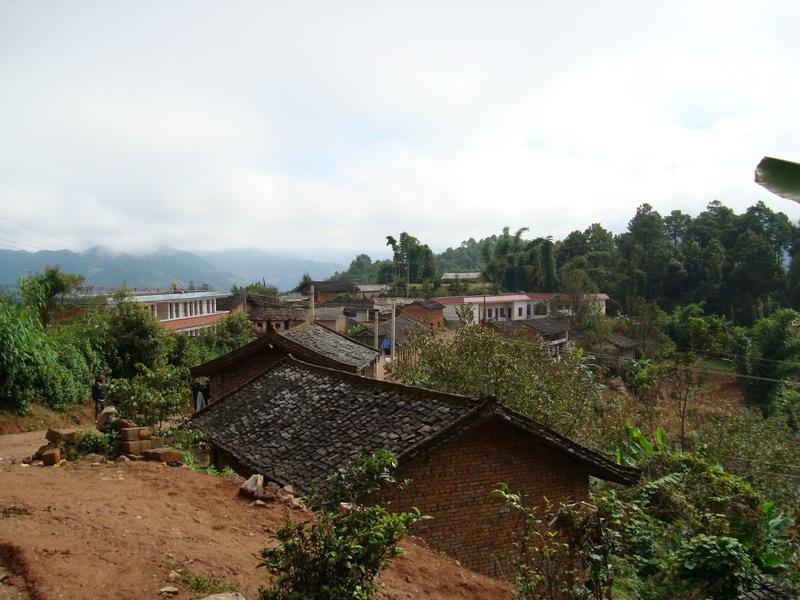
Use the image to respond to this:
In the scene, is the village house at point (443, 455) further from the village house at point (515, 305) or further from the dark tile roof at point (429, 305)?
the village house at point (515, 305)

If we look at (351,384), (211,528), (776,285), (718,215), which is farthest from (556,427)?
(718,215)

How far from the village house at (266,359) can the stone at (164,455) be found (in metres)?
6.68

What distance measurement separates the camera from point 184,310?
43656mm

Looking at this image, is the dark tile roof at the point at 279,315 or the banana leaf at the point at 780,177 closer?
the banana leaf at the point at 780,177

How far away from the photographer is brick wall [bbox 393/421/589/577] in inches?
352

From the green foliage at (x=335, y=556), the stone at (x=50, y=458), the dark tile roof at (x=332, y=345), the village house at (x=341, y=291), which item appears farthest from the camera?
the village house at (x=341, y=291)

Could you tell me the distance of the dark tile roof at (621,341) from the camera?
47812mm

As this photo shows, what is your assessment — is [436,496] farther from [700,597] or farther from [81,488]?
[81,488]

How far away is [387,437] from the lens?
9.55 metres

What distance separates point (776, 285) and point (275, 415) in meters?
56.2

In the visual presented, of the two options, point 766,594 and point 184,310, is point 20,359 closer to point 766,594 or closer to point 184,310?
point 766,594

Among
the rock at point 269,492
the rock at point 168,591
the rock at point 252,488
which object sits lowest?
the rock at point 269,492

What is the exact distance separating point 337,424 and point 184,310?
118ft

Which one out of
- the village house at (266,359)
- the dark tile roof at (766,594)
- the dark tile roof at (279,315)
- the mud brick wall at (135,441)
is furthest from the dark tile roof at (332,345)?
the dark tile roof at (279,315)
